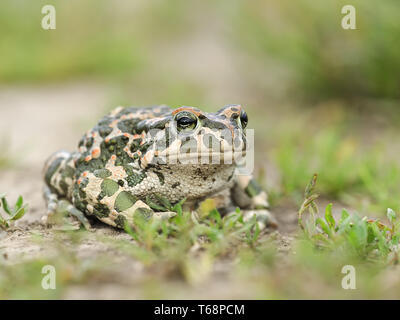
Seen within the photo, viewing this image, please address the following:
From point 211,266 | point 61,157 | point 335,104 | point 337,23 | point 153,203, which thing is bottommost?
point 211,266

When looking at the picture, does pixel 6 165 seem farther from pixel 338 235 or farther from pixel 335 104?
pixel 335 104

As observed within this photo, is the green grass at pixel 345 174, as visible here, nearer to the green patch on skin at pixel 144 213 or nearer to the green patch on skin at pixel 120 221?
the green patch on skin at pixel 144 213

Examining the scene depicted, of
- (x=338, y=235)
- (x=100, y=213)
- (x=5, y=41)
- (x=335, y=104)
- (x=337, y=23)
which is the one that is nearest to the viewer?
(x=338, y=235)

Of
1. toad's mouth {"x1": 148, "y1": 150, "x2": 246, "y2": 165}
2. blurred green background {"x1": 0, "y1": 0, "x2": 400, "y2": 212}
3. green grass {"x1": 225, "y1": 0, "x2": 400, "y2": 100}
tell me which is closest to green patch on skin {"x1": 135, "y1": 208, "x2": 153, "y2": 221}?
toad's mouth {"x1": 148, "y1": 150, "x2": 246, "y2": 165}

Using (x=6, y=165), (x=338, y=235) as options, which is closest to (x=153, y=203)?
(x=338, y=235)

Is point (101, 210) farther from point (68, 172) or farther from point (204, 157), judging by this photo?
point (204, 157)

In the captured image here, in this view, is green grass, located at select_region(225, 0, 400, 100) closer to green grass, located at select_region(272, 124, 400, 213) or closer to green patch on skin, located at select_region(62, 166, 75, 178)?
green grass, located at select_region(272, 124, 400, 213)

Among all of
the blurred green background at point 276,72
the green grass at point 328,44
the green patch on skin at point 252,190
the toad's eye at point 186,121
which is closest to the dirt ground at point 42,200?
the green patch on skin at point 252,190
